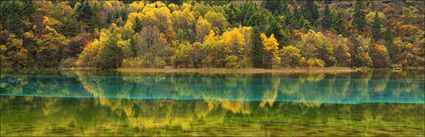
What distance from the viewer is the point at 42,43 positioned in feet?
376

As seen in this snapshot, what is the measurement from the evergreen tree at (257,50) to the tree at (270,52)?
4.00ft

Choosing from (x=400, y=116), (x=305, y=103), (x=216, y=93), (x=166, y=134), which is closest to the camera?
(x=166, y=134)

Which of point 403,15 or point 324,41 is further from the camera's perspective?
point 403,15

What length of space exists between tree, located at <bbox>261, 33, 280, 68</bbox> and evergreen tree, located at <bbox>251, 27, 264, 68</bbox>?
4.00 feet

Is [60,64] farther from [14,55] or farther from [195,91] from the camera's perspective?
[195,91]

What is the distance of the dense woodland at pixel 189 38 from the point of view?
106562 millimetres

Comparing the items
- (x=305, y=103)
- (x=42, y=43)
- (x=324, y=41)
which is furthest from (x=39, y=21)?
(x=305, y=103)

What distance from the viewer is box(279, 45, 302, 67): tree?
108312mm

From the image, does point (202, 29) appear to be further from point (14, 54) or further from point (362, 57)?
point (14, 54)

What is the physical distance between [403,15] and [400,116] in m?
122

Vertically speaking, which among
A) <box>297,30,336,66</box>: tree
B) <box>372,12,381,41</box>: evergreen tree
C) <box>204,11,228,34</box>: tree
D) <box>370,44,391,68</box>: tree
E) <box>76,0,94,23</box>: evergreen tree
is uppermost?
<box>76,0,94,23</box>: evergreen tree

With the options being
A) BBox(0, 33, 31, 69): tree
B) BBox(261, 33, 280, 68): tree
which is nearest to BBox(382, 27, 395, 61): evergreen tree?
BBox(261, 33, 280, 68): tree

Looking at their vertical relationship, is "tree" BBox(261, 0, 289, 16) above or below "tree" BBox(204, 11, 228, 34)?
above

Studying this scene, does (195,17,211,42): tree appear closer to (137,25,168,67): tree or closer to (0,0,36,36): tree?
(137,25,168,67): tree
